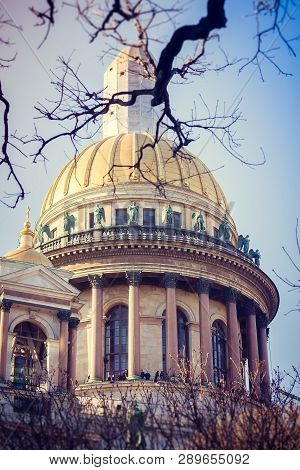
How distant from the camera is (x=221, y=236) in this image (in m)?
51.8

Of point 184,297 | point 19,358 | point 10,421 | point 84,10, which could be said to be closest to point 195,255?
point 184,297

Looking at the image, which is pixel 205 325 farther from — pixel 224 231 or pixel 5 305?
pixel 5 305

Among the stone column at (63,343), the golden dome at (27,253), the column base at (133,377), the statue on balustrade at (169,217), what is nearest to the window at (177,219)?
the statue on balustrade at (169,217)

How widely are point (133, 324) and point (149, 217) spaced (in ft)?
23.5

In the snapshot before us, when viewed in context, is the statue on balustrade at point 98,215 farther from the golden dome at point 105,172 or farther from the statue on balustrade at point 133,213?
the statue on balustrade at point 133,213

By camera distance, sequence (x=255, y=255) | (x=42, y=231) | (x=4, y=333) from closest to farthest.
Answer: (x=4, y=333) < (x=255, y=255) < (x=42, y=231)

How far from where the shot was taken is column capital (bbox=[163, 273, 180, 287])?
156 ft

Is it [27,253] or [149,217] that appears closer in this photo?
[27,253]

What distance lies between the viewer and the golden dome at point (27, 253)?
38344 millimetres

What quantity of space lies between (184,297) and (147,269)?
Answer: 9.93ft

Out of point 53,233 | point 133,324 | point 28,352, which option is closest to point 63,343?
point 28,352

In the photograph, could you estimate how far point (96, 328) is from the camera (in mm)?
46938

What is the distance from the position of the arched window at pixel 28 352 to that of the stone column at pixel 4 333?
487 mm
